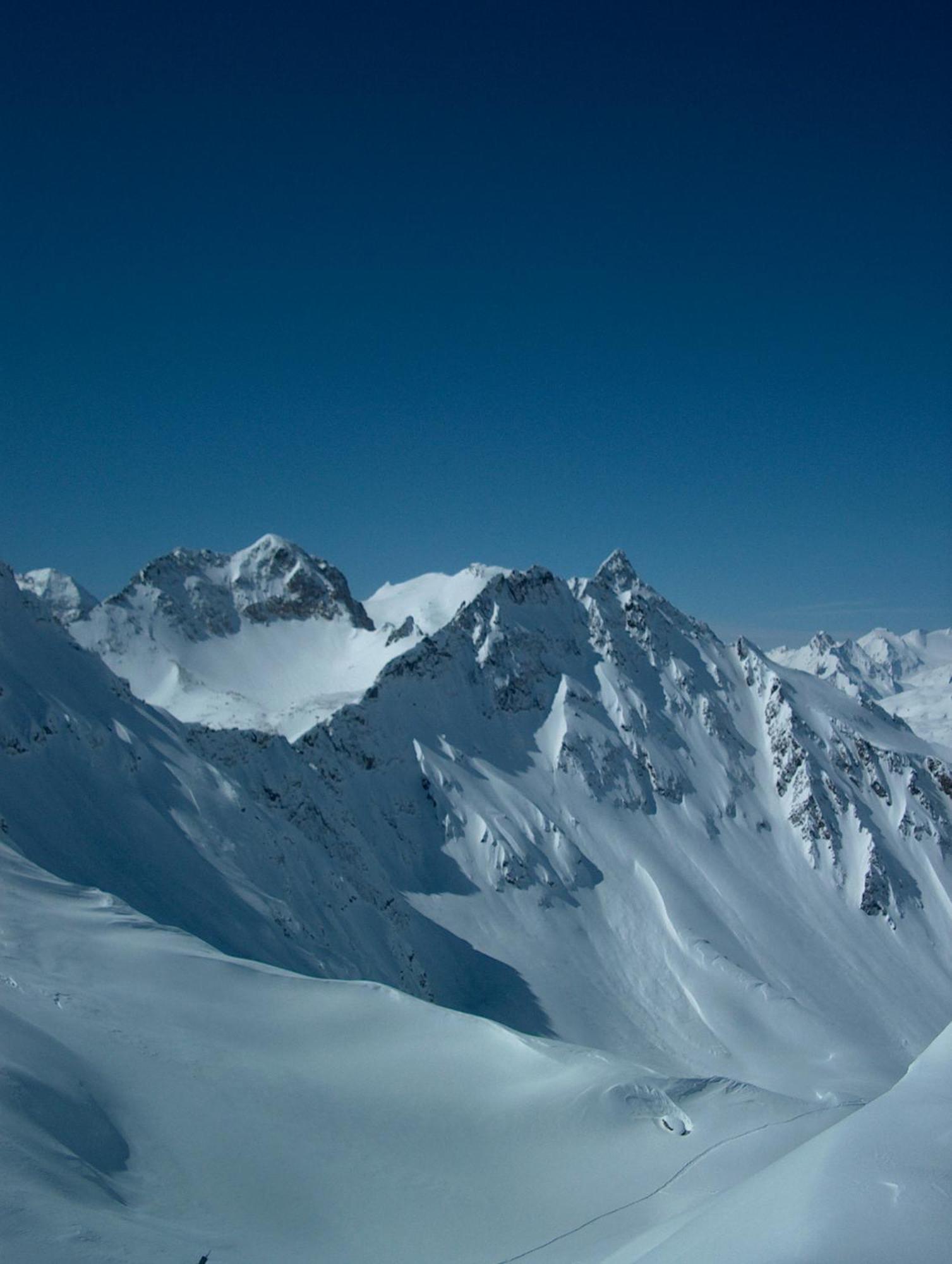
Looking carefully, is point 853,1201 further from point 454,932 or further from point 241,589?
point 241,589

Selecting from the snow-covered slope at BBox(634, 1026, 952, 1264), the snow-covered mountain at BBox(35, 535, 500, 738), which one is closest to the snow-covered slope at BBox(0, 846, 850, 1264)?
the snow-covered slope at BBox(634, 1026, 952, 1264)

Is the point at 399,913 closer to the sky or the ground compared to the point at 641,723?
closer to the ground

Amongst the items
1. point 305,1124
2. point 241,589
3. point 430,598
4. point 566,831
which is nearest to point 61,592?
point 241,589

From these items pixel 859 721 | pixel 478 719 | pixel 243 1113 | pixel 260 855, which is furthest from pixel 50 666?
pixel 859 721

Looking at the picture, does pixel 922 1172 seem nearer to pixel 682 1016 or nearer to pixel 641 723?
pixel 682 1016

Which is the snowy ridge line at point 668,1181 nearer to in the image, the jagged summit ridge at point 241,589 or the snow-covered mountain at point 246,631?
the snow-covered mountain at point 246,631

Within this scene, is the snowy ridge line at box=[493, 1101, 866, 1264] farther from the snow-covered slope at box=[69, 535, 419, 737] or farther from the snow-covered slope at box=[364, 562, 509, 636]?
the snow-covered slope at box=[364, 562, 509, 636]

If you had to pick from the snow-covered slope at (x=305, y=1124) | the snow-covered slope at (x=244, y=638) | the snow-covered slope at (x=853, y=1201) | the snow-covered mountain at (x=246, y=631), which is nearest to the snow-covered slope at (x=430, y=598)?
the snow-covered mountain at (x=246, y=631)
